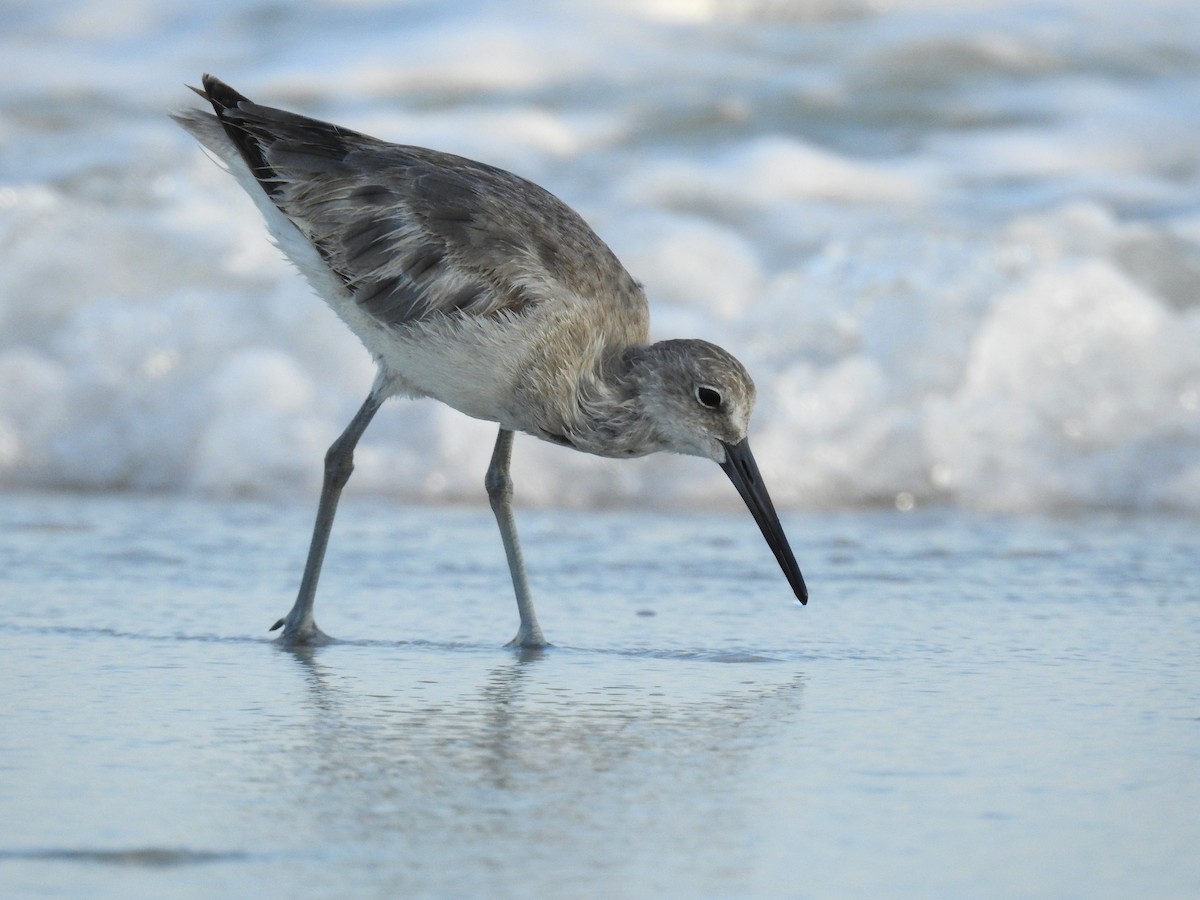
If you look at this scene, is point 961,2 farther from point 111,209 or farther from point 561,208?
point 561,208

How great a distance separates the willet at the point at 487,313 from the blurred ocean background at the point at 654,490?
0.45m

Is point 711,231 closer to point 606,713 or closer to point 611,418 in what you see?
point 611,418

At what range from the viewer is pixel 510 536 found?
193 inches

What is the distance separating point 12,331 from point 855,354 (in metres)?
3.63

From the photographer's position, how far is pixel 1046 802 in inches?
118

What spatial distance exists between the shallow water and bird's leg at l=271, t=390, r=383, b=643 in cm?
9

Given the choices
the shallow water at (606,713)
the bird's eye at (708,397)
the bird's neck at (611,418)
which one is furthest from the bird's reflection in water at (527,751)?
the bird's eye at (708,397)

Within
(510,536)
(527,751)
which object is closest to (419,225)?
(510,536)

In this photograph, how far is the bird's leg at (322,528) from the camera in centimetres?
459

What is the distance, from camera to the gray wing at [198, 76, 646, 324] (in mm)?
4664

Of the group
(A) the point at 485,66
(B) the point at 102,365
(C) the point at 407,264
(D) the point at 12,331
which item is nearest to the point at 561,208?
(C) the point at 407,264

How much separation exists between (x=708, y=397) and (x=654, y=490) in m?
2.41

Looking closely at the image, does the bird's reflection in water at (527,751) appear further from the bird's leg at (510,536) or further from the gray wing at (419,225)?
the gray wing at (419,225)

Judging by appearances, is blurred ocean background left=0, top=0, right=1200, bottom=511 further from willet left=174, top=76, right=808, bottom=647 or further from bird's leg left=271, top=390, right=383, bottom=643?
willet left=174, top=76, right=808, bottom=647
